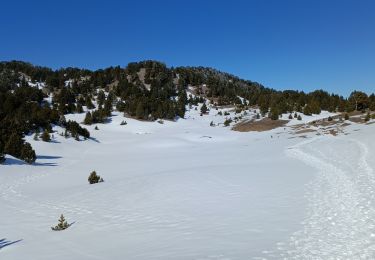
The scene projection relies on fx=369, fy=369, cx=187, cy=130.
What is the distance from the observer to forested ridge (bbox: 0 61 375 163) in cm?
5059

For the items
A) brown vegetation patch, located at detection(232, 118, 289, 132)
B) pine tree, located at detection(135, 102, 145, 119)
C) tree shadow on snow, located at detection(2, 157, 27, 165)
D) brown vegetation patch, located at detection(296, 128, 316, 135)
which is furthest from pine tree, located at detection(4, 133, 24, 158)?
pine tree, located at detection(135, 102, 145, 119)

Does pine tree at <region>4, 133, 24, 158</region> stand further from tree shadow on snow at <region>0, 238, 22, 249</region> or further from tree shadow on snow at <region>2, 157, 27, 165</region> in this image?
tree shadow on snow at <region>0, 238, 22, 249</region>

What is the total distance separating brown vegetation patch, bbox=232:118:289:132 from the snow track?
149 ft

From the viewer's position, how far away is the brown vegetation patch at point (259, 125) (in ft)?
225

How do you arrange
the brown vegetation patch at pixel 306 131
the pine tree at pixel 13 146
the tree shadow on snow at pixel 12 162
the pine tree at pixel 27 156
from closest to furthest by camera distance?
1. the tree shadow on snow at pixel 12 162
2. the pine tree at pixel 27 156
3. the pine tree at pixel 13 146
4. the brown vegetation patch at pixel 306 131

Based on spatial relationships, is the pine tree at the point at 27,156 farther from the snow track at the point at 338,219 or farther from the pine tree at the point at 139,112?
the pine tree at the point at 139,112

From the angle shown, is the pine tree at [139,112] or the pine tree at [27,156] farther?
the pine tree at [139,112]

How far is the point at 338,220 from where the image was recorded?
37.0ft

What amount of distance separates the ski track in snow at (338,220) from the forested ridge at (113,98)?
23.9 meters

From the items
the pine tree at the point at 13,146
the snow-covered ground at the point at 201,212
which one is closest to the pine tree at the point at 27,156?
the pine tree at the point at 13,146

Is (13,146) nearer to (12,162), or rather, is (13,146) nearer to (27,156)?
(27,156)

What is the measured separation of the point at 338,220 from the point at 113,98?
87490 mm

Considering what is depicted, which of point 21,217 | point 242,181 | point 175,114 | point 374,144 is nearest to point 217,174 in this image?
point 242,181

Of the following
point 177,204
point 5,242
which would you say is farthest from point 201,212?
point 5,242
